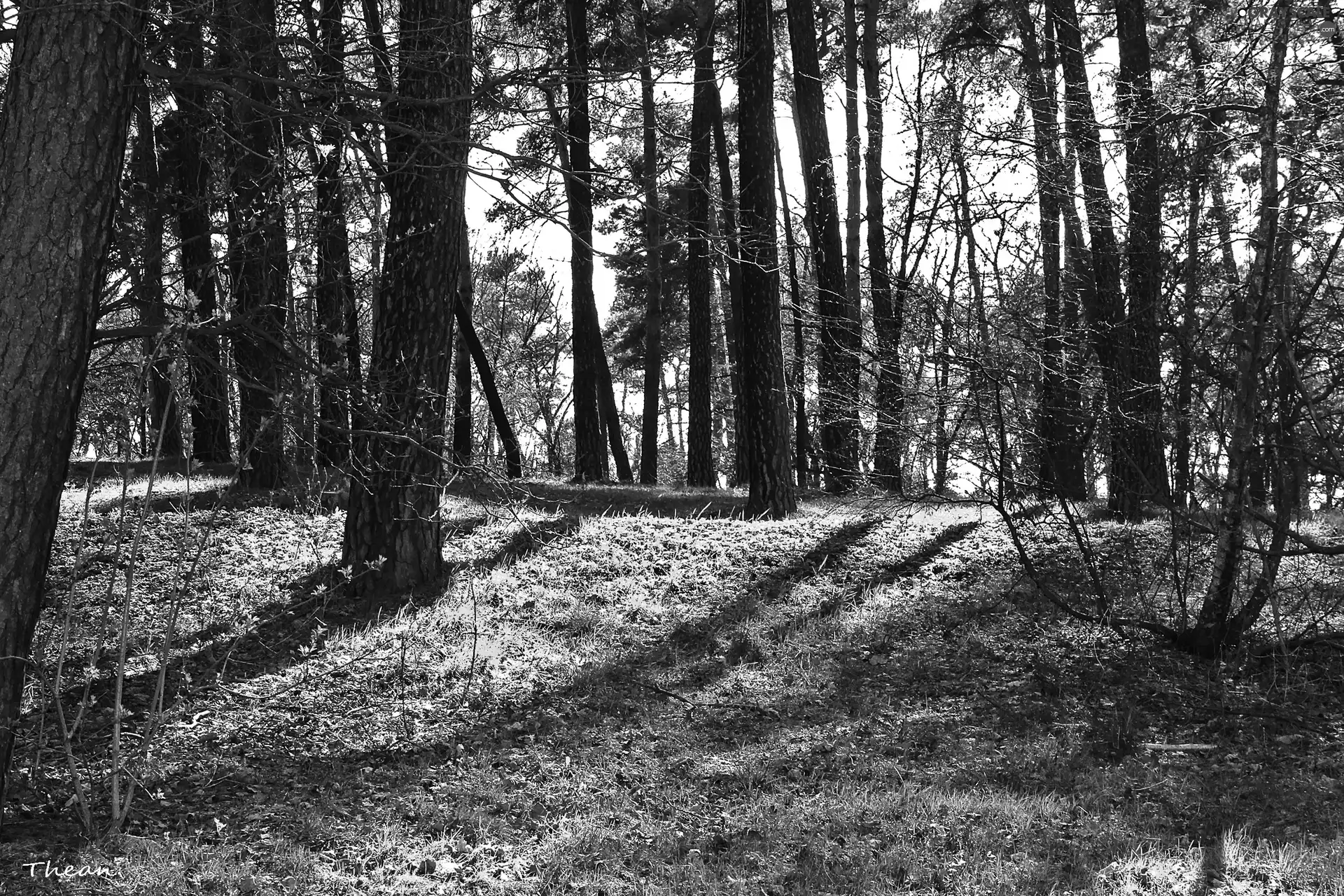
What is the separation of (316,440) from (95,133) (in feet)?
5.64

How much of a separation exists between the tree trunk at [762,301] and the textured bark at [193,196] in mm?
4920

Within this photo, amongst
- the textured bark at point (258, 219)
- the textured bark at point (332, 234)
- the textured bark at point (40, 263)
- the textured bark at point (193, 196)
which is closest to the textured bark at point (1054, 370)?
the textured bark at point (332, 234)

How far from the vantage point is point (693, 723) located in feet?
20.1

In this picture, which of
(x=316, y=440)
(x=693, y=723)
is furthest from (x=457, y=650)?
(x=316, y=440)

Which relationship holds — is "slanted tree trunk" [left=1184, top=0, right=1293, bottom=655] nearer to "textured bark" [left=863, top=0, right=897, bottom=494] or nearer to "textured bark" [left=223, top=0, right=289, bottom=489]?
"textured bark" [left=863, top=0, right=897, bottom=494]

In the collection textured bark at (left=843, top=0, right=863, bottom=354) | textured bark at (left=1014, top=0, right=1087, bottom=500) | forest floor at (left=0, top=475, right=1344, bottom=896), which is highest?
textured bark at (left=843, top=0, right=863, bottom=354)

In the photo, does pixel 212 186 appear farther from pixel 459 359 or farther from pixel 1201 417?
pixel 459 359

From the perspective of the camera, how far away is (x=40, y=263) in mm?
4004

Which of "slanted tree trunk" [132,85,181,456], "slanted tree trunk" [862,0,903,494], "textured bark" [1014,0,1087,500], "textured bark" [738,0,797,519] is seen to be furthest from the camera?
"slanted tree trunk" [862,0,903,494]

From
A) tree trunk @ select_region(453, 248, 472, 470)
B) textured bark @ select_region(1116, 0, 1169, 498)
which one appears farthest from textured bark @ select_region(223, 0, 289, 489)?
tree trunk @ select_region(453, 248, 472, 470)

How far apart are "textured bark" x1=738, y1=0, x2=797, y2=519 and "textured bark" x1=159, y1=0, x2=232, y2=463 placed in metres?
4.88

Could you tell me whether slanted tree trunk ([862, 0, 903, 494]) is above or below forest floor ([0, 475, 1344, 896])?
above

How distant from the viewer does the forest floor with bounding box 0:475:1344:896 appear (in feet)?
14.5

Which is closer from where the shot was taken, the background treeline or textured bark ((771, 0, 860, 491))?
the background treeline
